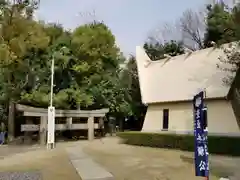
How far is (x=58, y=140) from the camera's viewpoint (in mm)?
24188

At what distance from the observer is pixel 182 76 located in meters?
22.0

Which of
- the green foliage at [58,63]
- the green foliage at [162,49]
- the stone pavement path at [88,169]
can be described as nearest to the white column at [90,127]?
the green foliage at [58,63]

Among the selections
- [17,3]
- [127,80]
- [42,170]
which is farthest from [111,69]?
[42,170]

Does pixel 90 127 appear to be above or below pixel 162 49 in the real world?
below

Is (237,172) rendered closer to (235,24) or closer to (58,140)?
(235,24)

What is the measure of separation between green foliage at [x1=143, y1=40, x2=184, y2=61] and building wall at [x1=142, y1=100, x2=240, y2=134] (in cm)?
1106

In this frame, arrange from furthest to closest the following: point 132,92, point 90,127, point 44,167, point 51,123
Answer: point 132,92 < point 90,127 < point 51,123 < point 44,167

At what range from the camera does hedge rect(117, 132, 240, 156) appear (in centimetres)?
1561

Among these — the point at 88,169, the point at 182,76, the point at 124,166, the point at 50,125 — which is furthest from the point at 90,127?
the point at 88,169

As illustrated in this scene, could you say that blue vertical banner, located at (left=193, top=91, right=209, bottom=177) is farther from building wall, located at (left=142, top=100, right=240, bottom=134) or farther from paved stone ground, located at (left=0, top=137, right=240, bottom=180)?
building wall, located at (left=142, top=100, right=240, bottom=134)

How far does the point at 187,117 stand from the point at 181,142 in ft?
10.9

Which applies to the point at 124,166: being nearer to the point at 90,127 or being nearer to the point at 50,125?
the point at 50,125

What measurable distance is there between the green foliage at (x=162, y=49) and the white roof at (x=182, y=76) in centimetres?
831

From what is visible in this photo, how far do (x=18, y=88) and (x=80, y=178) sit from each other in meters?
15.7
